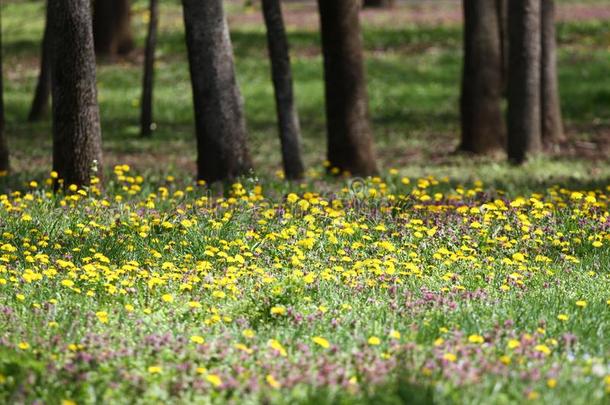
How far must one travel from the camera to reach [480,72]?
67.7 feet

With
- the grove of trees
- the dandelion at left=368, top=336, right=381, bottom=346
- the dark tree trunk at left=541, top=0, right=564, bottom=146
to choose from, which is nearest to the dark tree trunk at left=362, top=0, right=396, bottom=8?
the grove of trees

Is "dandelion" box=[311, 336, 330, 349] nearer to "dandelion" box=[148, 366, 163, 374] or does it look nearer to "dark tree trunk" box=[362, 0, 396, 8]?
"dandelion" box=[148, 366, 163, 374]

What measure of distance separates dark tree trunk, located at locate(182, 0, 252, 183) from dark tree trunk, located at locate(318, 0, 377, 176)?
2855mm

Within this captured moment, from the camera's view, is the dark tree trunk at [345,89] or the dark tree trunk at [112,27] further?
the dark tree trunk at [112,27]

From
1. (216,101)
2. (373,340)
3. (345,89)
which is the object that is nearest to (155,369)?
(373,340)

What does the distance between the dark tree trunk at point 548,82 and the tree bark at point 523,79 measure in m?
2.90

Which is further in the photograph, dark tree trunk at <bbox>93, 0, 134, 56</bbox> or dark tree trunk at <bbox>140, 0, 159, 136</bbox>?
dark tree trunk at <bbox>93, 0, 134, 56</bbox>

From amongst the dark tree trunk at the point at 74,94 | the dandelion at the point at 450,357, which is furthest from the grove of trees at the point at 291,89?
the dandelion at the point at 450,357

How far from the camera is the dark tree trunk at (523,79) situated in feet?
60.8

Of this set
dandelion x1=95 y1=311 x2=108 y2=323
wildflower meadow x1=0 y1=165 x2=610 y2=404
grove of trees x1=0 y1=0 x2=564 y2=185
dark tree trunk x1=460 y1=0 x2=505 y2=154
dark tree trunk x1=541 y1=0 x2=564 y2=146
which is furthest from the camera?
dark tree trunk x1=541 y1=0 x2=564 y2=146

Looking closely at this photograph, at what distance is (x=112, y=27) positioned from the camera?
3566 centimetres

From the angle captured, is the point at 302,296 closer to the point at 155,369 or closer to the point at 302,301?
the point at 302,301

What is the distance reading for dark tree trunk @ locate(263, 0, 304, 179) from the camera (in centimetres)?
1588

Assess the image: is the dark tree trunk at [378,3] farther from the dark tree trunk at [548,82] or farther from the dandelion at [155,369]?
the dandelion at [155,369]
